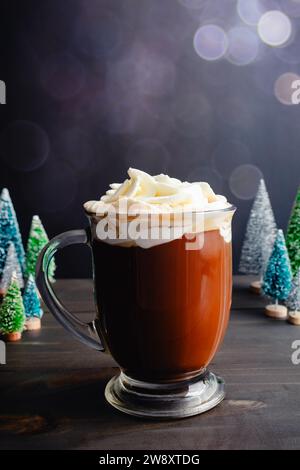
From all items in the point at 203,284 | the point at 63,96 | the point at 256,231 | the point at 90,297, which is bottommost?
the point at 90,297

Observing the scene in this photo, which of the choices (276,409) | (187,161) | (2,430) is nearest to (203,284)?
(276,409)

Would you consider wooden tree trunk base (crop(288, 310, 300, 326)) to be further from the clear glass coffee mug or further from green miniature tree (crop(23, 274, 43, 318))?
green miniature tree (crop(23, 274, 43, 318))

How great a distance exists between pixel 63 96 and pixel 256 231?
85 cm

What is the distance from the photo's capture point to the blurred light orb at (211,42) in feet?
6.02

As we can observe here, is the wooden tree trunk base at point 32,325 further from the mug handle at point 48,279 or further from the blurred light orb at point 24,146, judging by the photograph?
the blurred light orb at point 24,146

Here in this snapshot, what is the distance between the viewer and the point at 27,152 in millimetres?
1881

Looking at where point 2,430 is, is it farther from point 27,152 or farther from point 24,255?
point 27,152

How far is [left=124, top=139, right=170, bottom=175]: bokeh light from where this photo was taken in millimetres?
1890

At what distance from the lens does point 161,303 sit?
0.73m

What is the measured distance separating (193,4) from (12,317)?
1.32 metres

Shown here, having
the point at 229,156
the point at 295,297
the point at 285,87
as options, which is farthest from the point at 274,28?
the point at 295,297
